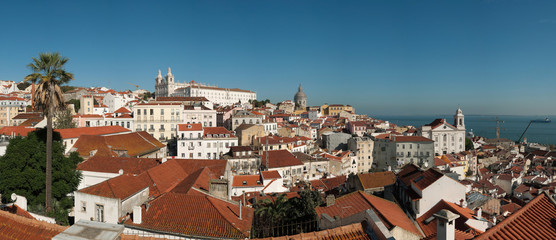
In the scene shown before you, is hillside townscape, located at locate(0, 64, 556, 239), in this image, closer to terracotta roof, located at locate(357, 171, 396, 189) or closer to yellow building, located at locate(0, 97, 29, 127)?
terracotta roof, located at locate(357, 171, 396, 189)

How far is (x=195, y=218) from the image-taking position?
391 inches

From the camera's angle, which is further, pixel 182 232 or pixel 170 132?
pixel 170 132

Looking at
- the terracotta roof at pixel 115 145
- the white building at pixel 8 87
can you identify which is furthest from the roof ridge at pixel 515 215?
the white building at pixel 8 87

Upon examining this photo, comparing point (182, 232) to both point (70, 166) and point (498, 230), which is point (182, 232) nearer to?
point (498, 230)

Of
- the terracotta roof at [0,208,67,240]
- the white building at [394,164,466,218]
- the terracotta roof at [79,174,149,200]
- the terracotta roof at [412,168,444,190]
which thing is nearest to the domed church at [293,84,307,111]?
the terracotta roof at [412,168,444,190]

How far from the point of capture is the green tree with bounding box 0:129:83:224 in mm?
15852

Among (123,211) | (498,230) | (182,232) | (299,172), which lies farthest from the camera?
(299,172)

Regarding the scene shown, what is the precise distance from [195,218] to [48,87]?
33.9 feet

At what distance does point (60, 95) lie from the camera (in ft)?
49.3

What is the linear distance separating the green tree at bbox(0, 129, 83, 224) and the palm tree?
2.06m

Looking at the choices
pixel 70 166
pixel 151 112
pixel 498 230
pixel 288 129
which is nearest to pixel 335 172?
pixel 288 129

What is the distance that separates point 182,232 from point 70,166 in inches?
490

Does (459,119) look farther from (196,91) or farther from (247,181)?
(196,91)

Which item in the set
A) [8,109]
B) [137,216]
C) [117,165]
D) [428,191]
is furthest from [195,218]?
[8,109]
